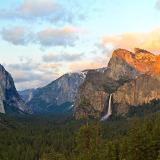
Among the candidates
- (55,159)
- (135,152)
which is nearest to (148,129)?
(135,152)

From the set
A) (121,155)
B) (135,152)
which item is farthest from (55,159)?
(135,152)

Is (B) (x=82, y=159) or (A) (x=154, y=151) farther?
(B) (x=82, y=159)

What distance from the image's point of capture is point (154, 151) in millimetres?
125438

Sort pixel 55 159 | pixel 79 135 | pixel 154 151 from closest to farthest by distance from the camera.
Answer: pixel 154 151 → pixel 79 135 → pixel 55 159

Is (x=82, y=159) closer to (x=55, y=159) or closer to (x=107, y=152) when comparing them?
(x=107, y=152)

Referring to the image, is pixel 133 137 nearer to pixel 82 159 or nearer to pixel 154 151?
pixel 154 151

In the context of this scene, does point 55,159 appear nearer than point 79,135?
No

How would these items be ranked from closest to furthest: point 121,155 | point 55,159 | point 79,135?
1. point 121,155
2. point 79,135
3. point 55,159

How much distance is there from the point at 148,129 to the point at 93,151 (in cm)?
1894

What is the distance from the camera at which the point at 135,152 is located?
128000 mm

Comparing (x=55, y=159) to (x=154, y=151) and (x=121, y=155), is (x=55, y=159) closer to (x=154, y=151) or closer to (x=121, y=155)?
(x=121, y=155)

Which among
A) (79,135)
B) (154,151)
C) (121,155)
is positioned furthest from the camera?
(79,135)

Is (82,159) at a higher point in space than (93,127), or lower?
lower

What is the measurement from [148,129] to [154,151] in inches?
1154
